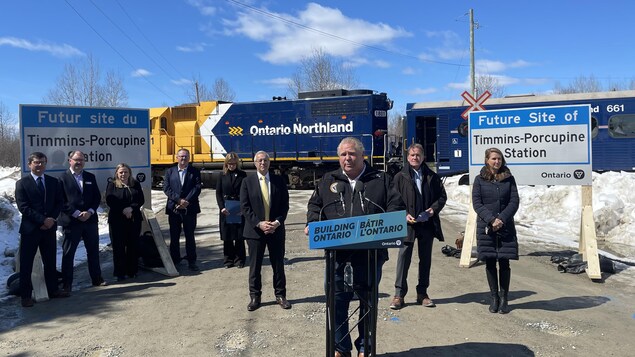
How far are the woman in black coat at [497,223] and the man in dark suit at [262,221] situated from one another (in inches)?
89.5

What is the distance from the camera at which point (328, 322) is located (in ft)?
11.6

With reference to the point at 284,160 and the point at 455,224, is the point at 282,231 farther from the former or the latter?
the point at 284,160

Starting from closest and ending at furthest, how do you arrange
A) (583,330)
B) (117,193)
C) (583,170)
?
(583,330) < (117,193) < (583,170)

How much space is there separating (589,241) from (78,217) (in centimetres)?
729

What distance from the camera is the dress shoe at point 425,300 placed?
18.2 ft

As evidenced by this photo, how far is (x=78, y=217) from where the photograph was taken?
6.30 m

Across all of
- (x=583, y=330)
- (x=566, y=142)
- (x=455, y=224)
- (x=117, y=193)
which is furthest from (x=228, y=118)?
(x=583, y=330)

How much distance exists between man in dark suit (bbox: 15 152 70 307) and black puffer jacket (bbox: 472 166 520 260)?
17.1ft

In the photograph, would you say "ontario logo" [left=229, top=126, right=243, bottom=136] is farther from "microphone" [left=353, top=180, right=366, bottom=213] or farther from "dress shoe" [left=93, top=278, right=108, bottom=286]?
"microphone" [left=353, top=180, right=366, bottom=213]

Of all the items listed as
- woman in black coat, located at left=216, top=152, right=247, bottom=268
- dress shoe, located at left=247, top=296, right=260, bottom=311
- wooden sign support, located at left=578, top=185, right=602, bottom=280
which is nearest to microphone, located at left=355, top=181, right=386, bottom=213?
dress shoe, located at left=247, top=296, right=260, bottom=311

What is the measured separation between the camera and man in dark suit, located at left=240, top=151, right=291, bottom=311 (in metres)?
5.44

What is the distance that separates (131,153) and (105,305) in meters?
3.17

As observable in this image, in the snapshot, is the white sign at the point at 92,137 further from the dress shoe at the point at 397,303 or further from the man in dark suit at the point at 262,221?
the dress shoe at the point at 397,303

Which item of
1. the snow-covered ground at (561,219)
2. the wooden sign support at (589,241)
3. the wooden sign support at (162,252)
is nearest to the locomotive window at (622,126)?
→ the snow-covered ground at (561,219)
